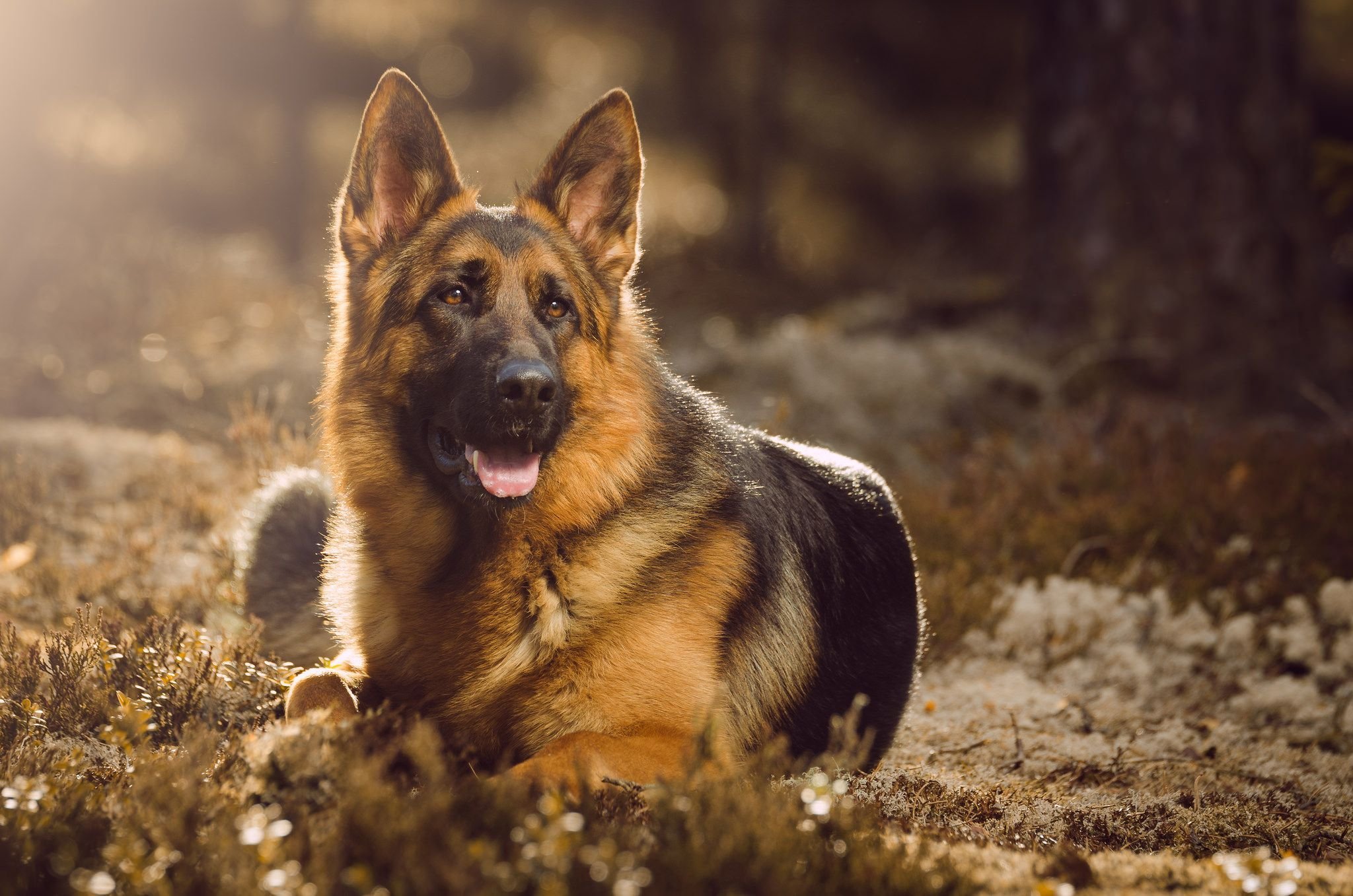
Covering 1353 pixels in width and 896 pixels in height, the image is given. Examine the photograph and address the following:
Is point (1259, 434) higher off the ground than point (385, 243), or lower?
lower

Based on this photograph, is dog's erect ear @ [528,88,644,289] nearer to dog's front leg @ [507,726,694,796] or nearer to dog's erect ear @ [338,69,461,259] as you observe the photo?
dog's erect ear @ [338,69,461,259]

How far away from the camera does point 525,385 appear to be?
10.9ft

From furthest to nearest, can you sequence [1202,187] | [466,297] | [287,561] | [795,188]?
1. [795,188]
2. [1202,187]
3. [287,561]
4. [466,297]

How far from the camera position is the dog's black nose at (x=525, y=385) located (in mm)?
3324

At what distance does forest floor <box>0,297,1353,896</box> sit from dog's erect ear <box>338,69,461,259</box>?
1.60 metres

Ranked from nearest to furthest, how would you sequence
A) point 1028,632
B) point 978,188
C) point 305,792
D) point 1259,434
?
point 305,792 < point 1028,632 < point 1259,434 < point 978,188

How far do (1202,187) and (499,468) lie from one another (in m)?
7.39

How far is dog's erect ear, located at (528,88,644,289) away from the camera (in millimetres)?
3863

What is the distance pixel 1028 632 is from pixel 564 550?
9.86 ft

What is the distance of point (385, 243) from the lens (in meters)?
3.93

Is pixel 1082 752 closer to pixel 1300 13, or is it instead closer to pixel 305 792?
pixel 305 792

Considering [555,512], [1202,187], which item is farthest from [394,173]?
[1202,187]

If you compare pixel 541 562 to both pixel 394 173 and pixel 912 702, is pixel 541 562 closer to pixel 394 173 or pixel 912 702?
pixel 394 173

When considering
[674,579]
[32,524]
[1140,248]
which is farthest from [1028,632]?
[32,524]
